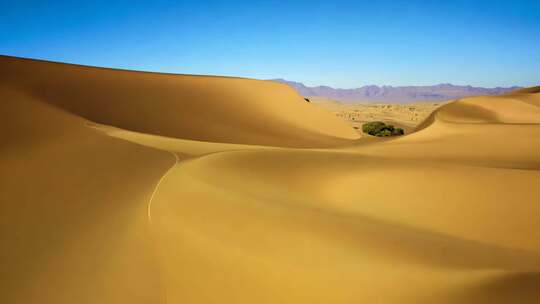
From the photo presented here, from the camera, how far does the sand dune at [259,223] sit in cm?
346

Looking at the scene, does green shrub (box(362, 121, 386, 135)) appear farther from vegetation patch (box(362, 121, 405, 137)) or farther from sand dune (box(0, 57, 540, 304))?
sand dune (box(0, 57, 540, 304))

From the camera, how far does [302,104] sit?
29531 millimetres

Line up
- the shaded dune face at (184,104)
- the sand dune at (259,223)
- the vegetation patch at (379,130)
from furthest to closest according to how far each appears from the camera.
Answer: the vegetation patch at (379,130)
the shaded dune face at (184,104)
the sand dune at (259,223)

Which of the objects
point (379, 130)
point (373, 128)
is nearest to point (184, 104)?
Result: point (373, 128)

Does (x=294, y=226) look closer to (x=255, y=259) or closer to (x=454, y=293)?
(x=255, y=259)

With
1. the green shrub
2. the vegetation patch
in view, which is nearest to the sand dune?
the vegetation patch

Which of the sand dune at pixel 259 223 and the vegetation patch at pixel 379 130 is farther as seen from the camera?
the vegetation patch at pixel 379 130

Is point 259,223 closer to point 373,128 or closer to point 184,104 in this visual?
point 184,104

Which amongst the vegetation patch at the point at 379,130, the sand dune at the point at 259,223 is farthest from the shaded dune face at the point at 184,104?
the vegetation patch at the point at 379,130

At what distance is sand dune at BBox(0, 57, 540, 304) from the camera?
11.4 feet

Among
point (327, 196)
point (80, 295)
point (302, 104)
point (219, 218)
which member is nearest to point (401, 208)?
point (327, 196)

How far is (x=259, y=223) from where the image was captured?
14.5 ft

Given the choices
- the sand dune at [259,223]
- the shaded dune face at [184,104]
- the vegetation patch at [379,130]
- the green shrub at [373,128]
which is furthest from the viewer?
the green shrub at [373,128]

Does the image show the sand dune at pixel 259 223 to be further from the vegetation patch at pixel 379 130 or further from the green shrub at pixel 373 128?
the green shrub at pixel 373 128
